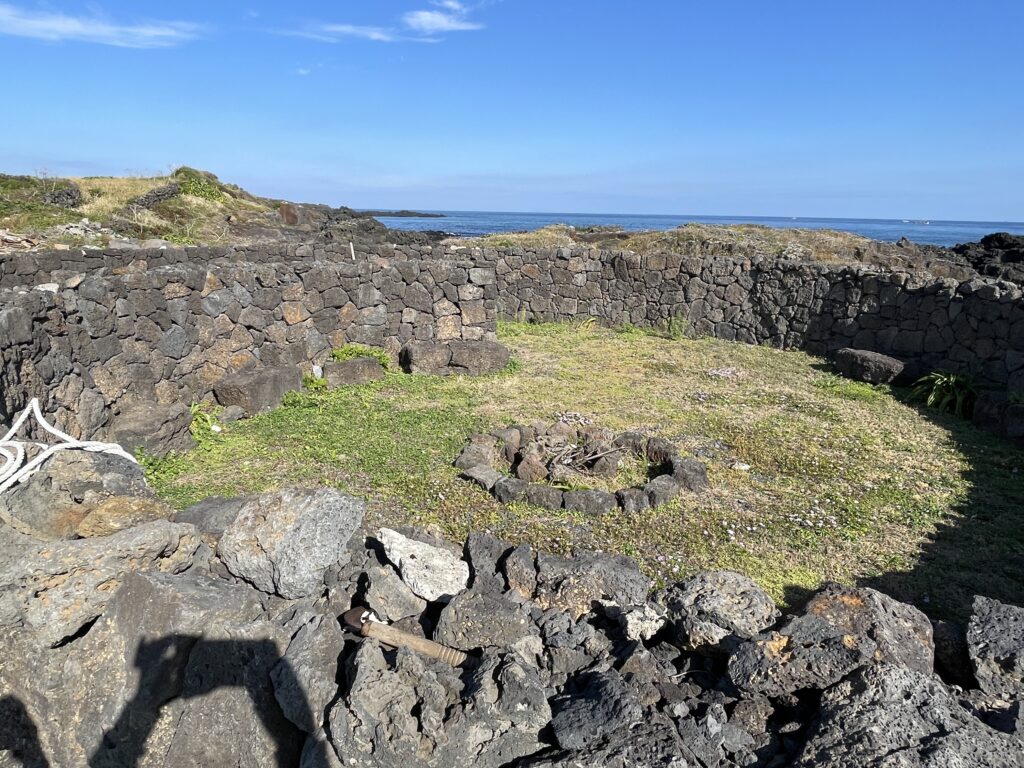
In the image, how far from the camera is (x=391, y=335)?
10.4 m

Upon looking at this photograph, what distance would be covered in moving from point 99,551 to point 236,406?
4.37 m

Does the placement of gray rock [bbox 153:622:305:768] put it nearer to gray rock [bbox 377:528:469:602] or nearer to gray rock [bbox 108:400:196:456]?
gray rock [bbox 377:528:469:602]

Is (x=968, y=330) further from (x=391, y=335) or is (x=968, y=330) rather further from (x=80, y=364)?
(x=80, y=364)

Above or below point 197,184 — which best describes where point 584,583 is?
below

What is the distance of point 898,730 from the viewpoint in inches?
97.3

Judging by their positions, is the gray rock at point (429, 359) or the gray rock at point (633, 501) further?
the gray rock at point (429, 359)

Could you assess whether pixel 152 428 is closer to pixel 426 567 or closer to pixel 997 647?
pixel 426 567

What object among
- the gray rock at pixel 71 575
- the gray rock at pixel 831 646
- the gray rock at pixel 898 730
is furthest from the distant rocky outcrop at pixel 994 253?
the gray rock at pixel 71 575

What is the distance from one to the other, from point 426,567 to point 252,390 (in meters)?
4.39

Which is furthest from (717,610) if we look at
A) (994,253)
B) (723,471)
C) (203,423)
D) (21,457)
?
(994,253)

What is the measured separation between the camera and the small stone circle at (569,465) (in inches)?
217

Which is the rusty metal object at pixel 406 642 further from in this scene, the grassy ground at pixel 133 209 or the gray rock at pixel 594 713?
the grassy ground at pixel 133 209

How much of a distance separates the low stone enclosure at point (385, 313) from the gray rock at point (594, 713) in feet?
14.1

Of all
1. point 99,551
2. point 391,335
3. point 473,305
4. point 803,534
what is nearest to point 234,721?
point 99,551
